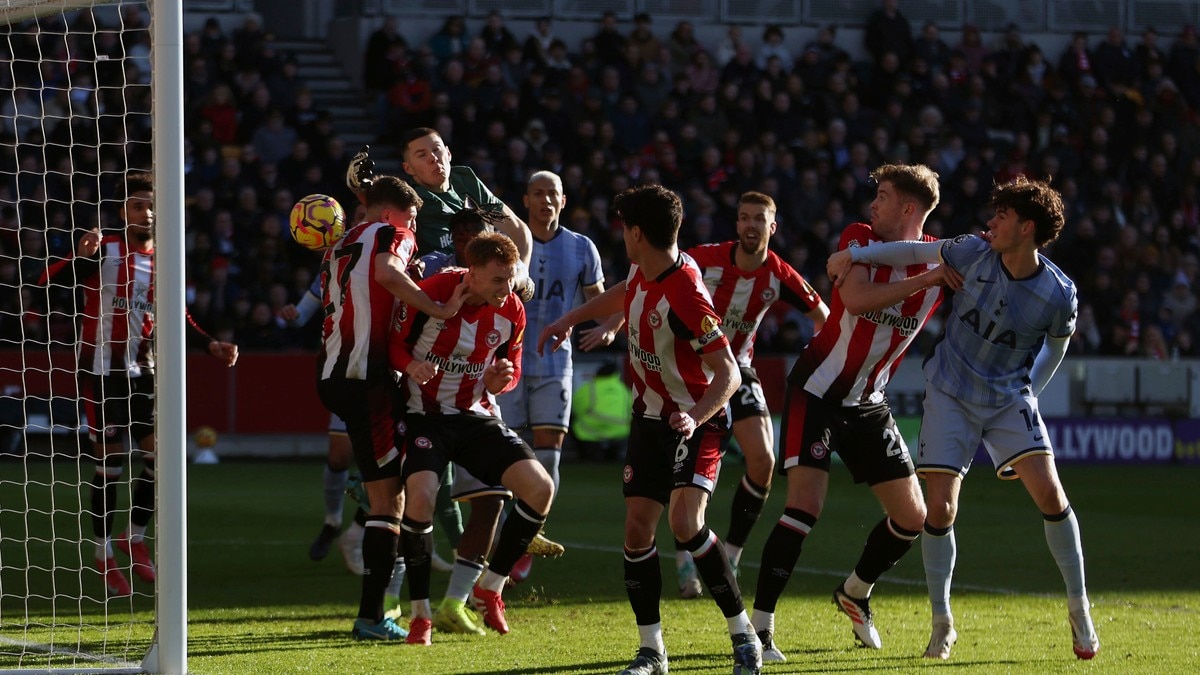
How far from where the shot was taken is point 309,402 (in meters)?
18.5

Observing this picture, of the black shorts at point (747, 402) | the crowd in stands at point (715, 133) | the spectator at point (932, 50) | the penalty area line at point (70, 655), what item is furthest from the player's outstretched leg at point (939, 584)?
the spectator at point (932, 50)

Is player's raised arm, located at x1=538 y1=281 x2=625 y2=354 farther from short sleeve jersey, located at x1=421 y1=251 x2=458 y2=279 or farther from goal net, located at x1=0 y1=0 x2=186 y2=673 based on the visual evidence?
goal net, located at x1=0 y1=0 x2=186 y2=673

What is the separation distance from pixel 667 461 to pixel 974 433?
142cm

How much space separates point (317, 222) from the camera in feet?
27.5

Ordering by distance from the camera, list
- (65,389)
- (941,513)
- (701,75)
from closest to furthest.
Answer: (941,513) < (65,389) < (701,75)

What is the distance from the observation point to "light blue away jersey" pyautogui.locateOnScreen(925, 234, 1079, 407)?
22.2ft

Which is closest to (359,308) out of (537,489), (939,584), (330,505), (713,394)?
(537,489)

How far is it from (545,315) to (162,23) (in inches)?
154

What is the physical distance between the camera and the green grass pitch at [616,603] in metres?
6.70

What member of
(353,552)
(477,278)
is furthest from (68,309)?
(477,278)

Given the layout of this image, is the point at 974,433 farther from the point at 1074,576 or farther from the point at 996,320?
the point at 1074,576

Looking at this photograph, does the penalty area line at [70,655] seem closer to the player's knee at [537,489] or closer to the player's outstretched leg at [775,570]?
the player's knee at [537,489]

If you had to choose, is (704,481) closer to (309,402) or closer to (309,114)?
(309,402)

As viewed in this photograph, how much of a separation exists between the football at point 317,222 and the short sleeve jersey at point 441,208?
1.68 ft
